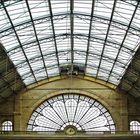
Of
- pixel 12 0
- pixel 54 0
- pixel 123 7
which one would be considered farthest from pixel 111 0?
pixel 12 0

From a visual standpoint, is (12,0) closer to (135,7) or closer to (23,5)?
(23,5)

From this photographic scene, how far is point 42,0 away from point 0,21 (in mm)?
4991

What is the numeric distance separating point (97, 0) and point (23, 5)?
764cm

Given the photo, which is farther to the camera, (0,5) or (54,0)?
(54,0)

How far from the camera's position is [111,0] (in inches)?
1912

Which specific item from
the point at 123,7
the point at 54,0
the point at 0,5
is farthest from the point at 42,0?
the point at 123,7

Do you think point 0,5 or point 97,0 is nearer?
point 0,5

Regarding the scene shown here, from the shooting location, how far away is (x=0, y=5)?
1825 inches

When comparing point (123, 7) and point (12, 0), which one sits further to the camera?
point (123, 7)

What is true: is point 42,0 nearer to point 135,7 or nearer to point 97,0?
point 97,0

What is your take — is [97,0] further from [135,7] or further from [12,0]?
[12,0]

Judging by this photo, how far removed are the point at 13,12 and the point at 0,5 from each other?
3.01 metres

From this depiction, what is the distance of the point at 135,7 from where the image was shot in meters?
48.8

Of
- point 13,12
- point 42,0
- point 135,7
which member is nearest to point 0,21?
point 13,12
